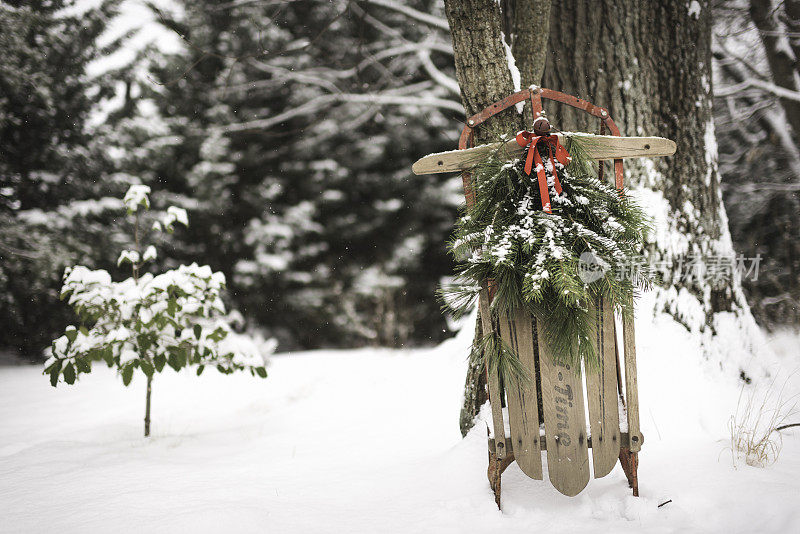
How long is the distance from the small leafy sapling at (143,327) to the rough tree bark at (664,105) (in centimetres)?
237

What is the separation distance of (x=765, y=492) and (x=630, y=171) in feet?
5.66

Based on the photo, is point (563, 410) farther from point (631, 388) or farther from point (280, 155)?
point (280, 155)

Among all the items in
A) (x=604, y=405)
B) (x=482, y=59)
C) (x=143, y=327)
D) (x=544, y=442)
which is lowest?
(x=544, y=442)

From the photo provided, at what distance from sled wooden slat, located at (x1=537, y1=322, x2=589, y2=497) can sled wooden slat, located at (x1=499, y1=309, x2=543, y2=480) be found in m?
0.04

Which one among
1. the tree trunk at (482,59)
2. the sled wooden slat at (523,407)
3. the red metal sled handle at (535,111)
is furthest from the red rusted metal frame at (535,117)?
the tree trunk at (482,59)

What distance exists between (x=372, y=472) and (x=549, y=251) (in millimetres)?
1366

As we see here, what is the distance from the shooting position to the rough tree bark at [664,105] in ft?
8.98

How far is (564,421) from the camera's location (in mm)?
1757

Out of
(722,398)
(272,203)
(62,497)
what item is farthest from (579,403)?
(272,203)

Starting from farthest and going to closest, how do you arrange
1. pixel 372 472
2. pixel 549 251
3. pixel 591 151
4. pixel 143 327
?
pixel 143 327 < pixel 372 472 < pixel 591 151 < pixel 549 251

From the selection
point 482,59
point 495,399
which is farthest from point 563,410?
point 482,59

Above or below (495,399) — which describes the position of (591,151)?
above

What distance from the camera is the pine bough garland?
1.64 meters

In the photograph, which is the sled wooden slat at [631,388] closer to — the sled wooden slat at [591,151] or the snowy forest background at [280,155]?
the sled wooden slat at [591,151]
